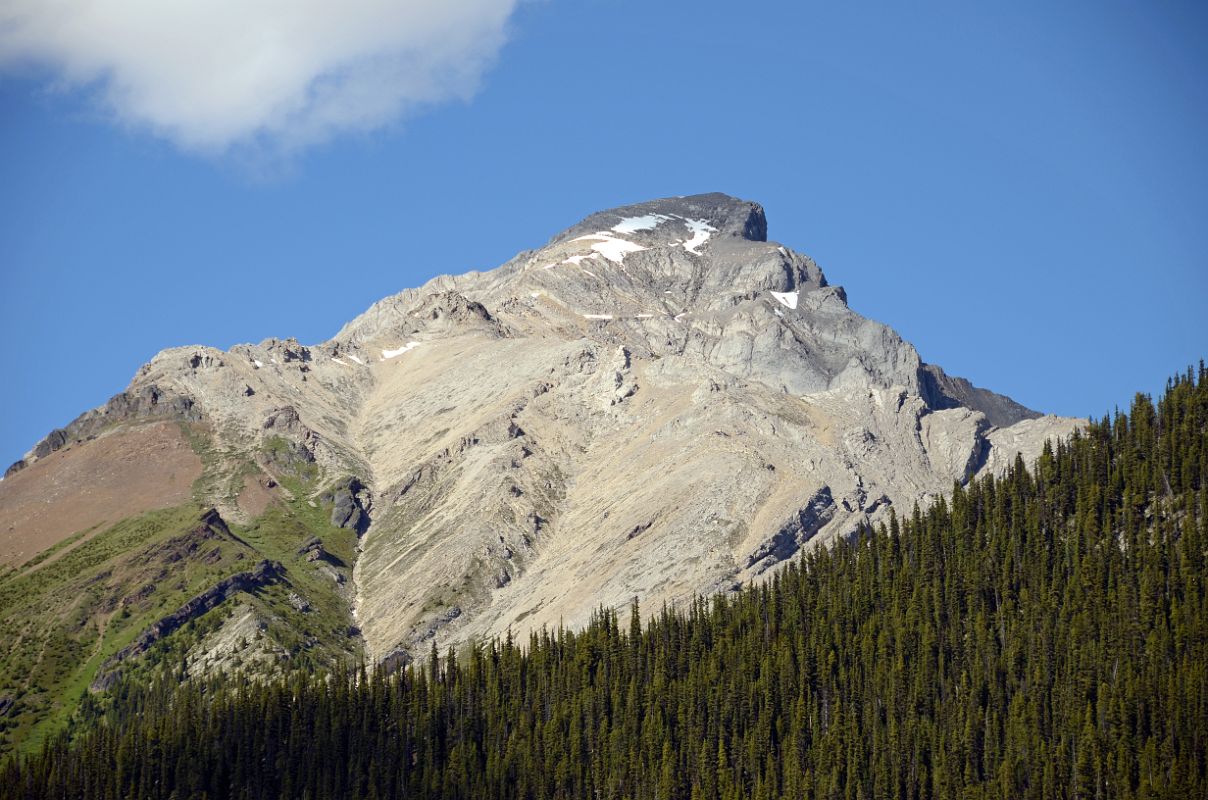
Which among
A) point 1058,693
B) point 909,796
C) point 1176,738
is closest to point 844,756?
point 909,796

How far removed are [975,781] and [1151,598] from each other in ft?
90.5

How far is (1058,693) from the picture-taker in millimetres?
191875

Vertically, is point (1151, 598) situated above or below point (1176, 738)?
above

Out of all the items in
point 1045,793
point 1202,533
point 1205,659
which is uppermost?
point 1202,533

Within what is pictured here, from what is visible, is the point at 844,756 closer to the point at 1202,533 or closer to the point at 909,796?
the point at 909,796

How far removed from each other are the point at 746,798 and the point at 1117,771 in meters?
39.7

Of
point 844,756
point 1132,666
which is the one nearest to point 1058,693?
point 1132,666

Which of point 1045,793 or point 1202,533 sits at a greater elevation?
point 1202,533

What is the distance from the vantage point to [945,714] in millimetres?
198875

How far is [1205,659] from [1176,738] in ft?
32.2

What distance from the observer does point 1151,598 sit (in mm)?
195125

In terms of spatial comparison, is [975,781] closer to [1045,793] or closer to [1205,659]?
[1045,793]

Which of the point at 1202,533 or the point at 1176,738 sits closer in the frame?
the point at 1176,738

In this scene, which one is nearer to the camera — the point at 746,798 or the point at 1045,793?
the point at 1045,793
